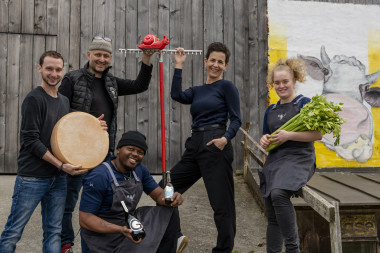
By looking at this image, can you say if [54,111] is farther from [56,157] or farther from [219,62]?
[219,62]

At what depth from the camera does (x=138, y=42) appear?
20.9 ft

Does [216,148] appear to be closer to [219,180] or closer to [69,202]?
[219,180]

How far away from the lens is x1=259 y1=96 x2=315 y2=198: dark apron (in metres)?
2.88

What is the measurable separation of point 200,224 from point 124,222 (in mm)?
2081

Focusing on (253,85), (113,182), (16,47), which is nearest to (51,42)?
(16,47)

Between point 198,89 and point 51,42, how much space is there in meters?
3.91

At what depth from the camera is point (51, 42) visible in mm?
6156

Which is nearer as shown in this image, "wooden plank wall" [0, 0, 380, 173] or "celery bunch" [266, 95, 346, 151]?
"celery bunch" [266, 95, 346, 151]

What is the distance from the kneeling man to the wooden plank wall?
3.51m

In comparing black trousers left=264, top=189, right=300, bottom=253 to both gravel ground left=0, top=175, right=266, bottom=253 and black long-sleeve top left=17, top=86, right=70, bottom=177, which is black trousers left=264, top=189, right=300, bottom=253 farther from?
black long-sleeve top left=17, top=86, right=70, bottom=177

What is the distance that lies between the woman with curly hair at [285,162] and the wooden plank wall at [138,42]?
11.3 feet

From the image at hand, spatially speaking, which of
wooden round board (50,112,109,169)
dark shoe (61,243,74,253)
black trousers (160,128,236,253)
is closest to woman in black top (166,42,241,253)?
black trousers (160,128,236,253)

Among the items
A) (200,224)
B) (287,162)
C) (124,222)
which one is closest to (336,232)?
(287,162)

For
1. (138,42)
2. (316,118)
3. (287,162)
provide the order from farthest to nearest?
1. (138,42)
2. (287,162)
3. (316,118)
